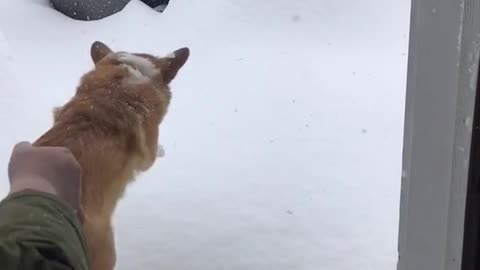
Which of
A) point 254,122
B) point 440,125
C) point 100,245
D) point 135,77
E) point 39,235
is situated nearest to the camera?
point 39,235

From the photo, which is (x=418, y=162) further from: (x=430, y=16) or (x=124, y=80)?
(x=124, y=80)

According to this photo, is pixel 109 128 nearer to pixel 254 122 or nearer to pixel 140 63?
pixel 140 63

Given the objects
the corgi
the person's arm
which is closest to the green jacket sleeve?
the person's arm

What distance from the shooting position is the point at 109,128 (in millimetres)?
2307

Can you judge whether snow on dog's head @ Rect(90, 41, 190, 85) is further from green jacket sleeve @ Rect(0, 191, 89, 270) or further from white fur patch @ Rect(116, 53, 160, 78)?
green jacket sleeve @ Rect(0, 191, 89, 270)

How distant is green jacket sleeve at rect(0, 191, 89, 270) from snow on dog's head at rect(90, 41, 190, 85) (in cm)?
163

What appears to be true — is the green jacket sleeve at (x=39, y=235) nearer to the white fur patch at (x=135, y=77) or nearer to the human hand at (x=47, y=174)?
the human hand at (x=47, y=174)

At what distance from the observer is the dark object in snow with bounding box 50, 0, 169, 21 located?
507 centimetres

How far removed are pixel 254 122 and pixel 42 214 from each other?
296cm

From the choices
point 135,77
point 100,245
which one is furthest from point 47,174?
point 135,77

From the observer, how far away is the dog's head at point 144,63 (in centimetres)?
259

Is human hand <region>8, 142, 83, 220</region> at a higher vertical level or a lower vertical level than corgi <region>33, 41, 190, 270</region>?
higher

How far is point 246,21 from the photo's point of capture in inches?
200

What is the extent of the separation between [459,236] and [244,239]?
1746 mm
